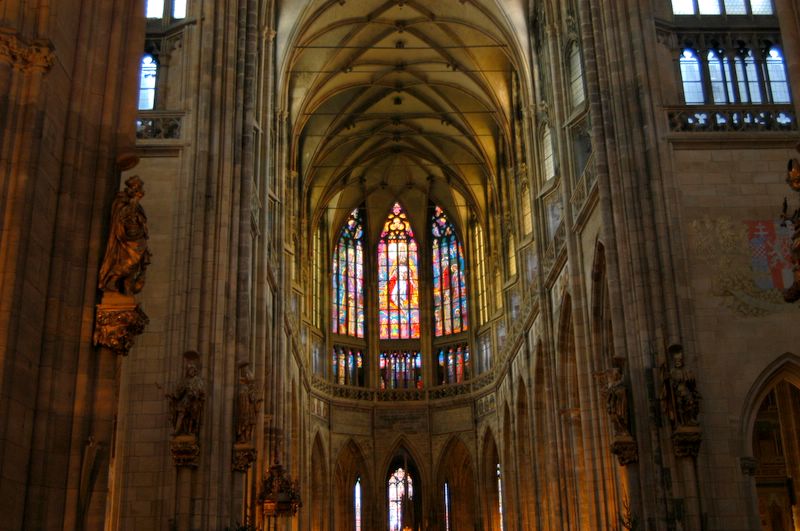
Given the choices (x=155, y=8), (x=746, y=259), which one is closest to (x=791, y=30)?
(x=746, y=259)

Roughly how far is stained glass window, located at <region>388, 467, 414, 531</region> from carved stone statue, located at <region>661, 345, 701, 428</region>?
99.8ft

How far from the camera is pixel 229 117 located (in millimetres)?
22469

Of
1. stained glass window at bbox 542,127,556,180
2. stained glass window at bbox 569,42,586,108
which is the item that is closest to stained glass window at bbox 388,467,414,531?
stained glass window at bbox 542,127,556,180

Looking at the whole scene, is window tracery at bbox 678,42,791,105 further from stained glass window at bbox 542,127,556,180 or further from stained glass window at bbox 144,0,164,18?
stained glass window at bbox 144,0,164,18

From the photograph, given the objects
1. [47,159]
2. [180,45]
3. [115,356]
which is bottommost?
[115,356]

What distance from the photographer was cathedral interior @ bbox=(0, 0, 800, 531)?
10.6m

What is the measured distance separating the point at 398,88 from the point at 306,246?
845cm

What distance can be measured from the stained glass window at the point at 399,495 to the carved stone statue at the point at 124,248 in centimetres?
3887

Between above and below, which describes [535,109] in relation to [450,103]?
below

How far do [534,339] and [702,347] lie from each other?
586 inches

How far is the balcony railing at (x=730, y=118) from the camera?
22250 millimetres

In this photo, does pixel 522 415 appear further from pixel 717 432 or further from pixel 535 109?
pixel 717 432

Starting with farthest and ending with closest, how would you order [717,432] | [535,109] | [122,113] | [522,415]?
[522,415]
[535,109]
[717,432]
[122,113]

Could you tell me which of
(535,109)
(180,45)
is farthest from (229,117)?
(535,109)
